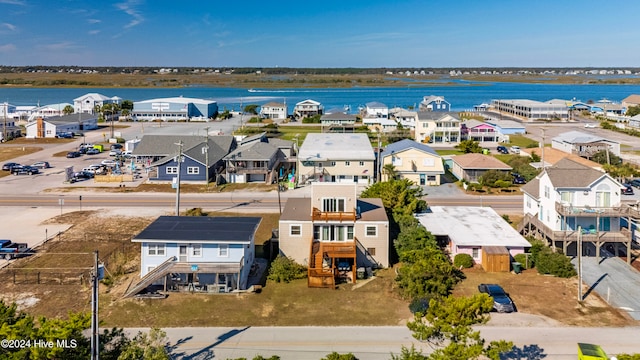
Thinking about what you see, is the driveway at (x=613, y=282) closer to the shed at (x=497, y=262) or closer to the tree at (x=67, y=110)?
the shed at (x=497, y=262)

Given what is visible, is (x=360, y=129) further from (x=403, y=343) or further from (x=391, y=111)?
(x=403, y=343)

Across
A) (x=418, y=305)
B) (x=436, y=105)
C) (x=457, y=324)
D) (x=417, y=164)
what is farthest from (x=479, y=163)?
(x=436, y=105)

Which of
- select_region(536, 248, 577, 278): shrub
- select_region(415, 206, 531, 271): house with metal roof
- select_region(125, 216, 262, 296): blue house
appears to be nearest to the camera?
select_region(125, 216, 262, 296): blue house

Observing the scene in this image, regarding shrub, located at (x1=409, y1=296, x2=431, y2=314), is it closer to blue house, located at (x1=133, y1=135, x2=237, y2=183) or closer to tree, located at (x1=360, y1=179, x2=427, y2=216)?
tree, located at (x1=360, y1=179, x2=427, y2=216)

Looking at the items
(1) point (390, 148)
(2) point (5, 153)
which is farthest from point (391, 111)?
(2) point (5, 153)

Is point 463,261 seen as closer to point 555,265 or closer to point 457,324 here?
point 555,265

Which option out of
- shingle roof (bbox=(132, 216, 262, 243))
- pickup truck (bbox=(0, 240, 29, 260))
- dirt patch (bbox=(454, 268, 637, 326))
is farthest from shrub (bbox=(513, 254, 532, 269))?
pickup truck (bbox=(0, 240, 29, 260))

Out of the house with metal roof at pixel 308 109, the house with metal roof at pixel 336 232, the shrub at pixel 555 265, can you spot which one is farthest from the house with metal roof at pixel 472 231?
the house with metal roof at pixel 308 109
